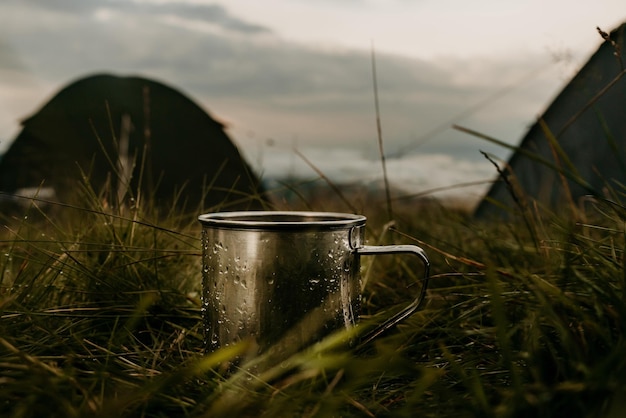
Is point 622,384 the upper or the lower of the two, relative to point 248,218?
lower

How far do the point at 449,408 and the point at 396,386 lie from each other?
194mm

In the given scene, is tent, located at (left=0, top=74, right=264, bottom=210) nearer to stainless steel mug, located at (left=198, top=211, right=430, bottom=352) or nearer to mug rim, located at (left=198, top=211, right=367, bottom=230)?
mug rim, located at (left=198, top=211, right=367, bottom=230)

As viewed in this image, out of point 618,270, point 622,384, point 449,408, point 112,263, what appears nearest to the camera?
point 622,384

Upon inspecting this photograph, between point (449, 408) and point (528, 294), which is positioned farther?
point (528, 294)

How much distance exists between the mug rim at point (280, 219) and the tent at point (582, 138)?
0.75m

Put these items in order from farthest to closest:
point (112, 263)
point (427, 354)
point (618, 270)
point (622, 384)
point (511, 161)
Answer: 1. point (511, 161)
2. point (112, 263)
3. point (427, 354)
4. point (618, 270)
5. point (622, 384)

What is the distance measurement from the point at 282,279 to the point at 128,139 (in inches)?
119

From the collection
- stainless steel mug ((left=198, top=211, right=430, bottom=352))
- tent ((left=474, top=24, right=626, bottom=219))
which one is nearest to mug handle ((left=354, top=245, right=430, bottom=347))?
stainless steel mug ((left=198, top=211, right=430, bottom=352))

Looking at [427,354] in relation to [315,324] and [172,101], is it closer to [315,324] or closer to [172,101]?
[315,324]

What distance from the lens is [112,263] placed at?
1.45m

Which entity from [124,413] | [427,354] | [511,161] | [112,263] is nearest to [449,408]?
[427,354]

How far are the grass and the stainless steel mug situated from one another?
0.04 m

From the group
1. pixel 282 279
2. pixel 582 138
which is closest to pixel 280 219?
pixel 282 279

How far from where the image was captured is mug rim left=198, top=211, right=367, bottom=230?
3.22 feet
